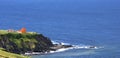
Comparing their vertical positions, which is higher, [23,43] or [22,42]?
[22,42]

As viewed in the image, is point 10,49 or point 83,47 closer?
point 10,49

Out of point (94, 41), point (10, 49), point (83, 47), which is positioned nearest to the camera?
point (10, 49)

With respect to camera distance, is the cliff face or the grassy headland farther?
the cliff face

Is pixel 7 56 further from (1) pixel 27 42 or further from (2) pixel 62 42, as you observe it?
(2) pixel 62 42

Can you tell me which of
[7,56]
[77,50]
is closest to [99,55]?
[77,50]

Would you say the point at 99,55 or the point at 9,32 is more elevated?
the point at 9,32

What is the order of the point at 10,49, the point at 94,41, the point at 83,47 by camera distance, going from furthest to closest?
the point at 94,41
the point at 83,47
the point at 10,49

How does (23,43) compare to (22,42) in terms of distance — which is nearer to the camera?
(23,43)

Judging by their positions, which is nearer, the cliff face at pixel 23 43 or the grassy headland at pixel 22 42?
the grassy headland at pixel 22 42
